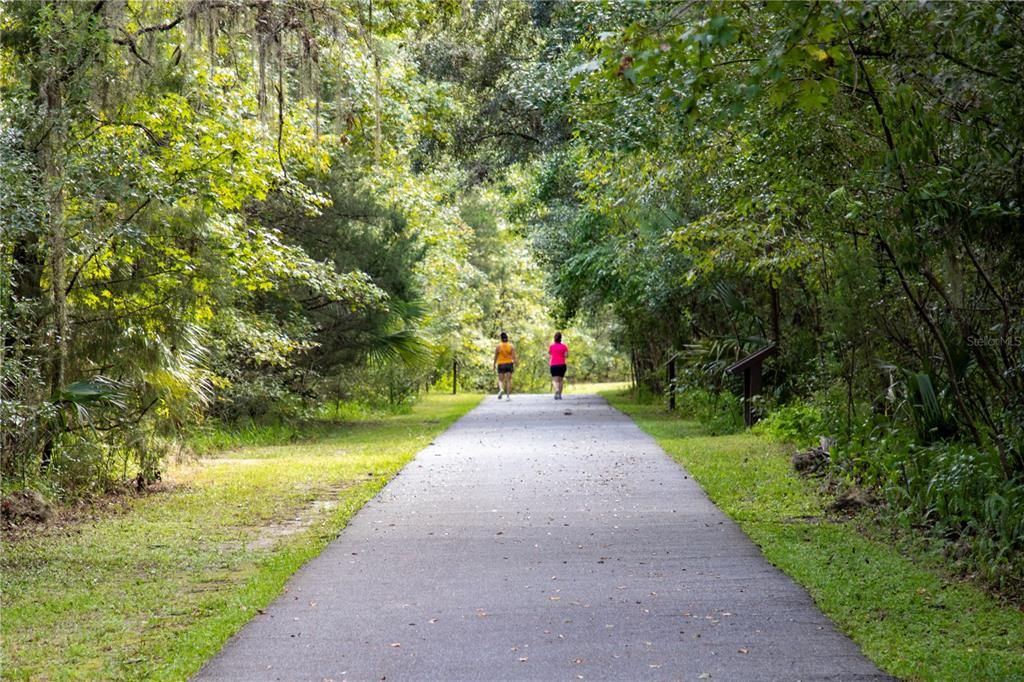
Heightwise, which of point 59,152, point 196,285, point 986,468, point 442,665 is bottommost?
point 442,665

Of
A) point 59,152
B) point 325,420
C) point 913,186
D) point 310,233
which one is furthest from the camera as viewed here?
point 325,420

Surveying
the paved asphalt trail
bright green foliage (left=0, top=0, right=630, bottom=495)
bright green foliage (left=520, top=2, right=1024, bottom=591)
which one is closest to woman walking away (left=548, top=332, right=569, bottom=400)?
bright green foliage (left=0, top=0, right=630, bottom=495)

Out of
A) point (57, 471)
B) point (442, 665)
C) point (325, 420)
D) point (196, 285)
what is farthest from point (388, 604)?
point (325, 420)

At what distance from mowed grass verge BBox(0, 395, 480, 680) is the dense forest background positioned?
1.06 meters

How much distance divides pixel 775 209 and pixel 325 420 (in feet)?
45.7

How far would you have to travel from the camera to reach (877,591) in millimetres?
7367

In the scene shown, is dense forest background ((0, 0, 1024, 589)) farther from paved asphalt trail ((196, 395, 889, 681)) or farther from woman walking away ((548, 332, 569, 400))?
woman walking away ((548, 332, 569, 400))

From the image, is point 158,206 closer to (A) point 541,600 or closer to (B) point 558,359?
(A) point 541,600

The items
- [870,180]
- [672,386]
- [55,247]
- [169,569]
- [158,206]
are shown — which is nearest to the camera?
[169,569]

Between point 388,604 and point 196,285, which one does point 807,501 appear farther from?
point 196,285

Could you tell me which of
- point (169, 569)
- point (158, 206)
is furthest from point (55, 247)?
point (169, 569)

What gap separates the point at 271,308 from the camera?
19.8 m

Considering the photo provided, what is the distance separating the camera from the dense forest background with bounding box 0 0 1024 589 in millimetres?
7727

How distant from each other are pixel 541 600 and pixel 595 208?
1142 centimetres
